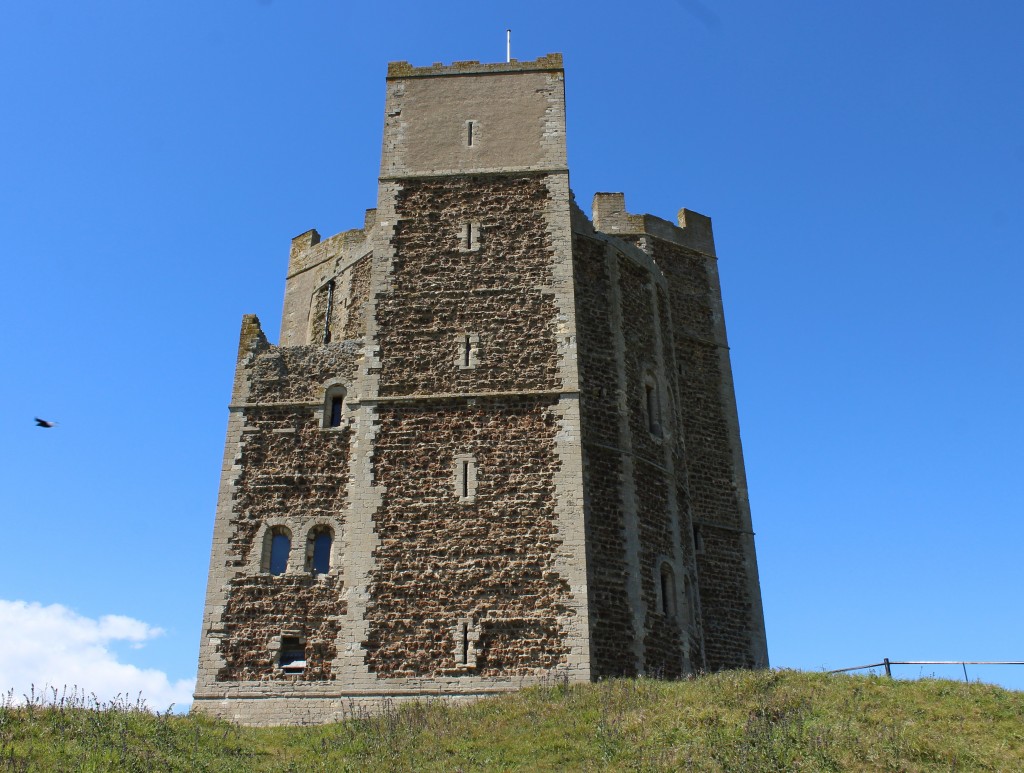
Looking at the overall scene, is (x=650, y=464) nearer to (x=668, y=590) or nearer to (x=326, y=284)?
(x=668, y=590)

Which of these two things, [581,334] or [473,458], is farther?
[581,334]

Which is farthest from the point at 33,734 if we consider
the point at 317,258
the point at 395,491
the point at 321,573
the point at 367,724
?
the point at 317,258

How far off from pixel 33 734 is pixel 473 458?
8.44 m

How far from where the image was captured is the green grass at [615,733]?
13.0 m

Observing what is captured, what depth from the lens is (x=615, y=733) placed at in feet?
47.0

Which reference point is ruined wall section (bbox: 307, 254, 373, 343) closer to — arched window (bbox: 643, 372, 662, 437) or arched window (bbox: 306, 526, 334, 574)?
arched window (bbox: 306, 526, 334, 574)

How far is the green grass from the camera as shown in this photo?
13.0 meters

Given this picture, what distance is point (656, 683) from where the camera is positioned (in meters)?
16.9

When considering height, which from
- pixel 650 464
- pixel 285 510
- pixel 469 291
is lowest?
pixel 285 510

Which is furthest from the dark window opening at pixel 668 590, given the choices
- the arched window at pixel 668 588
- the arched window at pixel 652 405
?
the arched window at pixel 652 405

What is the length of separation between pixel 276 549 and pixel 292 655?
2.04 m

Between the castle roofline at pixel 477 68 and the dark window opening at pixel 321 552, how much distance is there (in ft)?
34.9

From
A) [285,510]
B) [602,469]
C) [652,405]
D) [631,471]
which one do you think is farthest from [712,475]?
[285,510]

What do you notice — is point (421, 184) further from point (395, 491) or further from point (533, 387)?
point (395, 491)
